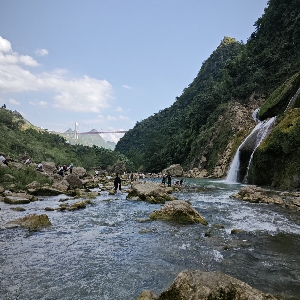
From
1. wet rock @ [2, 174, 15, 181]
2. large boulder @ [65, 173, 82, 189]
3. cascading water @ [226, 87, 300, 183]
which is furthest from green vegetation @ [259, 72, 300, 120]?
wet rock @ [2, 174, 15, 181]

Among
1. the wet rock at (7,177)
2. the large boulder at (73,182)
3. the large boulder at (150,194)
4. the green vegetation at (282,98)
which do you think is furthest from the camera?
the green vegetation at (282,98)

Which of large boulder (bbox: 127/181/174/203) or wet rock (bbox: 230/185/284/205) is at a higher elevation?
wet rock (bbox: 230/185/284/205)

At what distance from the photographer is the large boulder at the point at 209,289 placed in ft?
10.7

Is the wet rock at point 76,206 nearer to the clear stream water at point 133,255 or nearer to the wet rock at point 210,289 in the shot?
the clear stream water at point 133,255

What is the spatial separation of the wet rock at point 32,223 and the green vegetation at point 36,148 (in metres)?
30.1

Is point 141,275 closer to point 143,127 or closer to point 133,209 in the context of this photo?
point 133,209

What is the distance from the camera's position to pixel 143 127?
11675 centimetres

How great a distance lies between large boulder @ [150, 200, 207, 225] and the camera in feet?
33.0

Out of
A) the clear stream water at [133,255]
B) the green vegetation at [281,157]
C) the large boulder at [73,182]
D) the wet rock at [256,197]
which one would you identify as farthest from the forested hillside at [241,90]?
the clear stream water at [133,255]

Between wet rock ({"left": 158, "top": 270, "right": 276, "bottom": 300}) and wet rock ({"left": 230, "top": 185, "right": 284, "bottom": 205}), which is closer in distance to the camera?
wet rock ({"left": 158, "top": 270, "right": 276, "bottom": 300})

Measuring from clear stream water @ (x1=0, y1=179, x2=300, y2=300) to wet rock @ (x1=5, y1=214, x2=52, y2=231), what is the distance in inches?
14.1

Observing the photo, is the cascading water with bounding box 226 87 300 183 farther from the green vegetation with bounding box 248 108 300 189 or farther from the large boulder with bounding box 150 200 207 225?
the large boulder with bounding box 150 200 207 225

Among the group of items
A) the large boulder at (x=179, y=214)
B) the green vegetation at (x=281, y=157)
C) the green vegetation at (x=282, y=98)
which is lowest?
the large boulder at (x=179, y=214)

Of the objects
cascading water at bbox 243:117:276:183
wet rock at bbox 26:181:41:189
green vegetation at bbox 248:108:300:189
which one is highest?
cascading water at bbox 243:117:276:183
